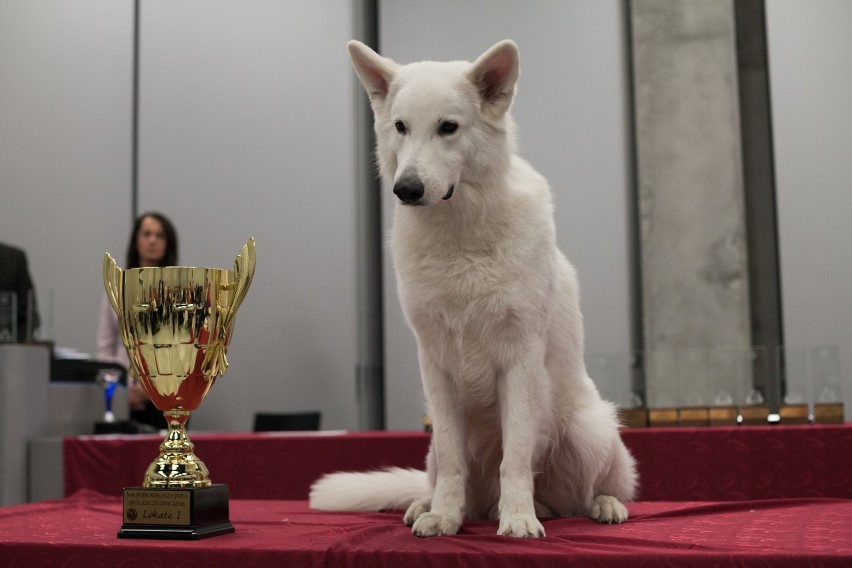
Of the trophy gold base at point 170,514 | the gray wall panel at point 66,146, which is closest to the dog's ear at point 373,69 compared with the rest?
the trophy gold base at point 170,514

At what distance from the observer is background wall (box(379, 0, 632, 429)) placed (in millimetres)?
5848

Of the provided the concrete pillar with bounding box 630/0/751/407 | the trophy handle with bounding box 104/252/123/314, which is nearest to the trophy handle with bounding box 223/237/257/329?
the trophy handle with bounding box 104/252/123/314

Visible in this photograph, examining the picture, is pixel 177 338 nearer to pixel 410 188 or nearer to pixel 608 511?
pixel 410 188

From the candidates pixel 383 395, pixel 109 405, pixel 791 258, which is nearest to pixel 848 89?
pixel 791 258

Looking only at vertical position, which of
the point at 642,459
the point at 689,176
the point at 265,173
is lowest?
the point at 642,459

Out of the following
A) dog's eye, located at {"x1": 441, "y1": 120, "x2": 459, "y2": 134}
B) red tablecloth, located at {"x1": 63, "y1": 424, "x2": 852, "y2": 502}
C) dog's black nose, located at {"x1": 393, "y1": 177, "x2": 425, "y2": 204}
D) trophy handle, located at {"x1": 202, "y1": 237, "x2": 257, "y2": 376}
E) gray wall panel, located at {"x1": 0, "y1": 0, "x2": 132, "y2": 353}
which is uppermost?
gray wall panel, located at {"x1": 0, "y1": 0, "x2": 132, "y2": 353}

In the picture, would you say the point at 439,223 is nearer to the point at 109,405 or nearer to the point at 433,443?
the point at 433,443

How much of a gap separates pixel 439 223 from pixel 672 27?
4243 mm

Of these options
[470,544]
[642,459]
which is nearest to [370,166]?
[642,459]

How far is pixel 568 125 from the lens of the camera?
235 inches

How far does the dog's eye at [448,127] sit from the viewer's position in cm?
202

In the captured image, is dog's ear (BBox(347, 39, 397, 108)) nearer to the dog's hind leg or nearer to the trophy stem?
the trophy stem

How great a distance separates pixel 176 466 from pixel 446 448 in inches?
24.7

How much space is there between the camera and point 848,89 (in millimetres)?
5637
